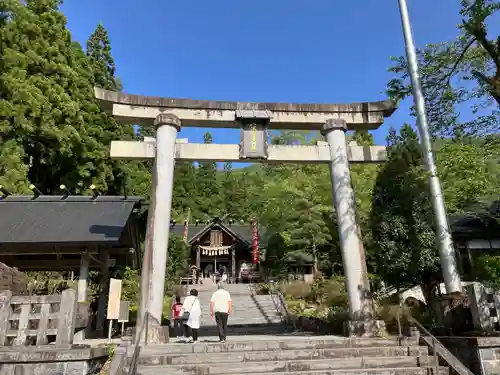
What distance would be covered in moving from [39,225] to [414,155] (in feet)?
45.8

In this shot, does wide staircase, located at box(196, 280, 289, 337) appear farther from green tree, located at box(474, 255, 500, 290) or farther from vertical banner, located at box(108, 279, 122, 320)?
green tree, located at box(474, 255, 500, 290)

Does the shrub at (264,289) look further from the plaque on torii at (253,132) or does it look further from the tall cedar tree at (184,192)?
the tall cedar tree at (184,192)

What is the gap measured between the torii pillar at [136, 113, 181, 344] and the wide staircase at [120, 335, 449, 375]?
3.11ft

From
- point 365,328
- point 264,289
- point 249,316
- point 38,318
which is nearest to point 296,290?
point 264,289

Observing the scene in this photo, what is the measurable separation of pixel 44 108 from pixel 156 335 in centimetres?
1656

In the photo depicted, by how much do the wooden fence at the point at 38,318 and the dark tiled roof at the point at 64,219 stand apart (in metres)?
5.78

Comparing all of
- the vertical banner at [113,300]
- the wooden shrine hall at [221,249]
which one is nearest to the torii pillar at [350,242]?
the vertical banner at [113,300]

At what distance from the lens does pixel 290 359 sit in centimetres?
703

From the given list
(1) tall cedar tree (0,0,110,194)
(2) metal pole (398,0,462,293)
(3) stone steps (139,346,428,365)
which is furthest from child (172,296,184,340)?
(1) tall cedar tree (0,0,110,194)

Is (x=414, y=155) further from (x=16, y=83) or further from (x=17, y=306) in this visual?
(x=16, y=83)

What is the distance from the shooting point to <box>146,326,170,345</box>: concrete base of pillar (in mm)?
8320

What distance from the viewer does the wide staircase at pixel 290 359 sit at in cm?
A: 660

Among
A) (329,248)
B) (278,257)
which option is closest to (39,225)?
(329,248)

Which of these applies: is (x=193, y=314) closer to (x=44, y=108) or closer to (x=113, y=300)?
(x=113, y=300)
